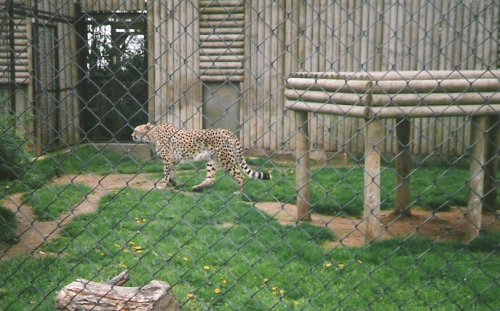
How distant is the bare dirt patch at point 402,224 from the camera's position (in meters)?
6.00

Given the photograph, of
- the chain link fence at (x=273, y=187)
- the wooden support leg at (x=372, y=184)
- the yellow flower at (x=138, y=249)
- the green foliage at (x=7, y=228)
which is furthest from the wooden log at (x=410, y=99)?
the green foliage at (x=7, y=228)

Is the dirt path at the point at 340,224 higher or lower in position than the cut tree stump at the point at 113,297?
lower

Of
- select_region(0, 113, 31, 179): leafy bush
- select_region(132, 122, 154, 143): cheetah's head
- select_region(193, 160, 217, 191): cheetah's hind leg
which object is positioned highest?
select_region(0, 113, 31, 179): leafy bush

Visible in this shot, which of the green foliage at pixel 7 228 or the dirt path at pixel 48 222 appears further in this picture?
the green foliage at pixel 7 228

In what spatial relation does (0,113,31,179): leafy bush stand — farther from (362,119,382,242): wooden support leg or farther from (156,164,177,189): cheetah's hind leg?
(362,119,382,242): wooden support leg

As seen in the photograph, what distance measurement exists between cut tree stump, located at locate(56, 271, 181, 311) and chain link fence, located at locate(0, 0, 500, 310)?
1 cm

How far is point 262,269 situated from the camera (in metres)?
4.91

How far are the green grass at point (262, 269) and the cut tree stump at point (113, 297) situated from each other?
0.20 m

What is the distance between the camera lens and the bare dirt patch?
→ 19.7ft

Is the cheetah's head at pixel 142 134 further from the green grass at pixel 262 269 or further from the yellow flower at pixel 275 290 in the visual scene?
the yellow flower at pixel 275 290

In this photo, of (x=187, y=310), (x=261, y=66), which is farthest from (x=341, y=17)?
(x=187, y=310)

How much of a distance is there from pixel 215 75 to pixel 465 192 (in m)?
4.97

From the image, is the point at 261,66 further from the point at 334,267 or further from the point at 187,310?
the point at 187,310

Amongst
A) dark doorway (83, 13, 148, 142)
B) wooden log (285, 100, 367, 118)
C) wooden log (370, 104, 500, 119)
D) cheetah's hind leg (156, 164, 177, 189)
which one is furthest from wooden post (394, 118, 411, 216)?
dark doorway (83, 13, 148, 142)
